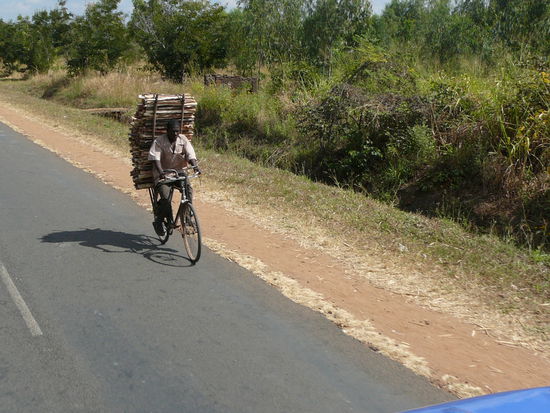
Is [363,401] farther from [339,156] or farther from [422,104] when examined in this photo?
[339,156]

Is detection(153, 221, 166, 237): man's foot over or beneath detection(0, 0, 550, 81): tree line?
beneath

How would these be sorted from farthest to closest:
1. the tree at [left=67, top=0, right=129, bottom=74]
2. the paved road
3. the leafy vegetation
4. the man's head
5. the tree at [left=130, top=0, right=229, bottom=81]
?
the tree at [left=67, top=0, right=129, bottom=74] < the tree at [left=130, top=0, right=229, bottom=81] < the leafy vegetation < the man's head < the paved road

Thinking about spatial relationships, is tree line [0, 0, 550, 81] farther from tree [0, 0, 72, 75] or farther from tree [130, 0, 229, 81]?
tree [0, 0, 72, 75]

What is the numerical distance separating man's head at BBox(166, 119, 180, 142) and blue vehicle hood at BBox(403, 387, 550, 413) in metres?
5.41

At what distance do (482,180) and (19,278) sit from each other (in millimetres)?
7864

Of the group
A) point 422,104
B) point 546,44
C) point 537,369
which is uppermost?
point 546,44

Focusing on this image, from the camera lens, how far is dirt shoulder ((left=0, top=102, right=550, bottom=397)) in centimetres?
511

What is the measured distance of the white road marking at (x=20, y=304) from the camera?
5395mm

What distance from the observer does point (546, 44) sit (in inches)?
538

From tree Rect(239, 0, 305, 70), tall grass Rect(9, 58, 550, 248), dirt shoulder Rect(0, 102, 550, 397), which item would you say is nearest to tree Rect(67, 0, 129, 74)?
tree Rect(239, 0, 305, 70)

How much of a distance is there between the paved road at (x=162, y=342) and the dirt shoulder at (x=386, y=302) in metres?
0.30

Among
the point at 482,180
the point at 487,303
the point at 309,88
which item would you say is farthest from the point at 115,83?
the point at 487,303

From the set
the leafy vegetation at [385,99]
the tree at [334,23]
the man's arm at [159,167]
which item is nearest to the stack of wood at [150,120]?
the man's arm at [159,167]

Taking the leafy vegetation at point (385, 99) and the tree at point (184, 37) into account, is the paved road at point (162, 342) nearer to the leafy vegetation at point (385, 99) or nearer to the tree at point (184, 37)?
the leafy vegetation at point (385, 99)
